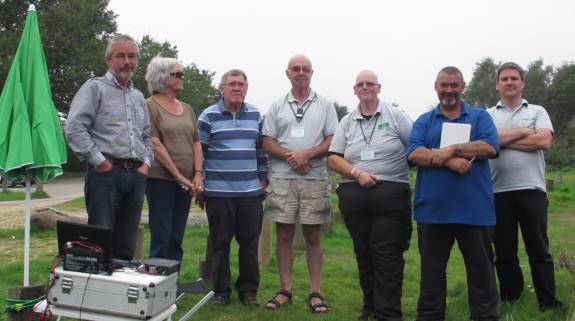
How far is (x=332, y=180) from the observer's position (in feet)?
58.9

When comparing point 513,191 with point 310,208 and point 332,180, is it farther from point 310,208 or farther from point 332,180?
point 332,180

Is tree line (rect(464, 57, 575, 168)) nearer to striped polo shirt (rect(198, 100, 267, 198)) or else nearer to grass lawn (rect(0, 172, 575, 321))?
grass lawn (rect(0, 172, 575, 321))

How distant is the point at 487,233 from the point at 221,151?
2.48m

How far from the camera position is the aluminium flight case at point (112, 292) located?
3.73 metres

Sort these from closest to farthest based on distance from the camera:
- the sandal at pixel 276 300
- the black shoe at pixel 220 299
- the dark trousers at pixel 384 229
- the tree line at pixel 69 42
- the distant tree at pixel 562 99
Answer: the dark trousers at pixel 384 229
the sandal at pixel 276 300
the black shoe at pixel 220 299
the tree line at pixel 69 42
the distant tree at pixel 562 99

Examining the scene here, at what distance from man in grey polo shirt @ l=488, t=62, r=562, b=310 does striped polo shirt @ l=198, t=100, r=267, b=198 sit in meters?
2.19

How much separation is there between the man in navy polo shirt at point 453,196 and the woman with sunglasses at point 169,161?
80.3 inches

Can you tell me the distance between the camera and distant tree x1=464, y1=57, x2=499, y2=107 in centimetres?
7262

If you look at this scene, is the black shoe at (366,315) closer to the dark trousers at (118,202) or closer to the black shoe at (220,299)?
the black shoe at (220,299)

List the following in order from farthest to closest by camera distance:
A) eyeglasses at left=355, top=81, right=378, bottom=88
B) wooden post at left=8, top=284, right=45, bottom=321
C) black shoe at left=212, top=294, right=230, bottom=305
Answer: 1. black shoe at left=212, top=294, right=230, bottom=305
2. eyeglasses at left=355, top=81, right=378, bottom=88
3. wooden post at left=8, top=284, right=45, bottom=321

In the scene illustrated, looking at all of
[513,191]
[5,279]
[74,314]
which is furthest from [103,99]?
[513,191]

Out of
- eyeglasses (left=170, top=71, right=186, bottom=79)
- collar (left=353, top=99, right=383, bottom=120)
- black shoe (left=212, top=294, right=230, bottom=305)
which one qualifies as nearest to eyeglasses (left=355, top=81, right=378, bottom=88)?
collar (left=353, top=99, right=383, bottom=120)

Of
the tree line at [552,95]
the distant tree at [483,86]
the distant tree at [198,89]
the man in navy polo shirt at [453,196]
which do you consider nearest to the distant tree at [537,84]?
the tree line at [552,95]

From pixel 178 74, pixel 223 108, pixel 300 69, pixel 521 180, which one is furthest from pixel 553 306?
pixel 178 74
